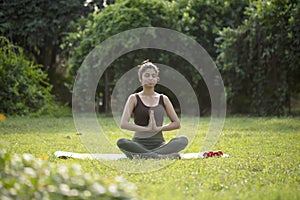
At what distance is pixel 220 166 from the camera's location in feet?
15.4

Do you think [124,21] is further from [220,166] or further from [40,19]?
[220,166]

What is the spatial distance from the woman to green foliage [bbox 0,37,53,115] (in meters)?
6.68

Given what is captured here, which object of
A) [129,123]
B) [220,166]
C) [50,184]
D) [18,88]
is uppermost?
[18,88]

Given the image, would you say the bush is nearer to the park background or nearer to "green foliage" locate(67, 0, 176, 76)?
the park background

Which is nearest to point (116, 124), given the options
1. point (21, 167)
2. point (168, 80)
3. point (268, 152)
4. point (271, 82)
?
point (168, 80)

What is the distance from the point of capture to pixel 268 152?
580 centimetres

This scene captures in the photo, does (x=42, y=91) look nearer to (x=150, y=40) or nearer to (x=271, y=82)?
(x=150, y=40)

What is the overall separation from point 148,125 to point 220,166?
42.5 inches

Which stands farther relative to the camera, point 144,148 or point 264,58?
point 264,58

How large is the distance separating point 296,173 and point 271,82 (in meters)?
7.56

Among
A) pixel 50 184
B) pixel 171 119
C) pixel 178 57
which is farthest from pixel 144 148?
pixel 178 57

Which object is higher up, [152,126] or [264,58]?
[264,58]

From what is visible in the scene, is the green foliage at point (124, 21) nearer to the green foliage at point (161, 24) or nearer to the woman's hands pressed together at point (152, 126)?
the green foliage at point (161, 24)

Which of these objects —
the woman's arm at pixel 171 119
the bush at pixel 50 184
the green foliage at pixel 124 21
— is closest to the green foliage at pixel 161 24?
the green foliage at pixel 124 21
